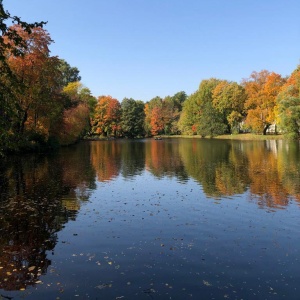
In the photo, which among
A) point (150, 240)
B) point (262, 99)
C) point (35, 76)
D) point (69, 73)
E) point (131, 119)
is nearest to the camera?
point (150, 240)

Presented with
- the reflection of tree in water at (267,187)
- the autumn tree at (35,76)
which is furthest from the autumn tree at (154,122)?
the reflection of tree in water at (267,187)

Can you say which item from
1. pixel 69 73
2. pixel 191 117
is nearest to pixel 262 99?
pixel 191 117

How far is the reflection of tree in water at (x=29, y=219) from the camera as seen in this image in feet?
32.0

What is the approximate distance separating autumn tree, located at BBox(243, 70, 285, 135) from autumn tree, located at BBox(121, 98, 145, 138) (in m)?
49.8

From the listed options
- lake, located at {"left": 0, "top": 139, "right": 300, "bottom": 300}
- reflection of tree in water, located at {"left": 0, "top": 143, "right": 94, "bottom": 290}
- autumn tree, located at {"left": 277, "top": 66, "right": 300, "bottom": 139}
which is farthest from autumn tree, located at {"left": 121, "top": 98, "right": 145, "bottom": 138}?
lake, located at {"left": 0, "top": 139, "right": 300, "bottom": 300}

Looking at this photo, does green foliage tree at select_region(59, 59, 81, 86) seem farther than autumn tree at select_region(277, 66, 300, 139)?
Yes

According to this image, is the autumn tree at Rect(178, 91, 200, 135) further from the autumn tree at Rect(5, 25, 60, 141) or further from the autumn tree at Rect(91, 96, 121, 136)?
the autumn tree at Rect(5, 25, 60, 141)

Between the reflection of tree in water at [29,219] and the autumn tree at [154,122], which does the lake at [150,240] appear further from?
the autumn tree at [154,122]

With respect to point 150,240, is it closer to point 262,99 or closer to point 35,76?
point 35,76

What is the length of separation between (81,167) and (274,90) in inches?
2745

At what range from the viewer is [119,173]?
3084 cm

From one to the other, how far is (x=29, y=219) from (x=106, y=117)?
106952mm

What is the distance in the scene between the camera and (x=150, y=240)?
40.8 ft

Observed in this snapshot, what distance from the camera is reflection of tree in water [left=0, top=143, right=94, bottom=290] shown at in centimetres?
976
